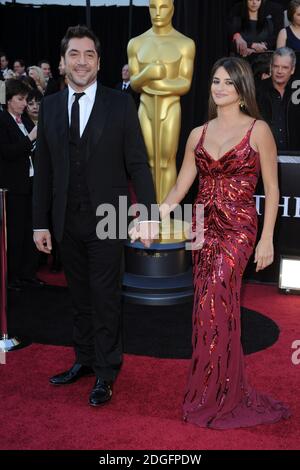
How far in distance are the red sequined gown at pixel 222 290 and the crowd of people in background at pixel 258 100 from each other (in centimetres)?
257

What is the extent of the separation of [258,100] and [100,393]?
356 centimetres

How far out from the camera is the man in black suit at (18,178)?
5041mm

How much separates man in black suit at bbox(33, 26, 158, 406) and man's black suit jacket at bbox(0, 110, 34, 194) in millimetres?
1979

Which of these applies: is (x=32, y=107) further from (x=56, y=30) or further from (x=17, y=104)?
(x=56, y=30)

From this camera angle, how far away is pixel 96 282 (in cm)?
308

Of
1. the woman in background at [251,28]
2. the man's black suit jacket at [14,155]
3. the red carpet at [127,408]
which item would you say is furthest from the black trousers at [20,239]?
the woman in background at [251,28]

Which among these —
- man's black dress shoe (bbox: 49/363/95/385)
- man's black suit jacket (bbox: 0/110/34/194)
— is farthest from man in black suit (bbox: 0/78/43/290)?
man's black dress shoe (bbox: 49/363/95/385)

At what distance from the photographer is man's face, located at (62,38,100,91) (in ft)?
9.61

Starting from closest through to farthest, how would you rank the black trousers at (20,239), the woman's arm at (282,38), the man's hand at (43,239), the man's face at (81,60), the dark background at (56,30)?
1. the man's face at (81,60)
2. the man's hand at (43,239)
3. the black trousers at (20,239)
4. the woman's arm at (282,38)
5. the dark background at (56,30)

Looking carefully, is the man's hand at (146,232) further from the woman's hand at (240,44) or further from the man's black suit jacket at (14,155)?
the woman's hand at (240,44)

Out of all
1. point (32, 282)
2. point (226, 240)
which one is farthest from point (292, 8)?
point (226, 240)

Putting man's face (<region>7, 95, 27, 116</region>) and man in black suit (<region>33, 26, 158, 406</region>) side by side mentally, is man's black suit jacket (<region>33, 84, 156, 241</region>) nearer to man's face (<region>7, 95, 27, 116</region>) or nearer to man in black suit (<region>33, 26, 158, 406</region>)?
man in black suit (<region>33, 26, 158, 406</region>)
